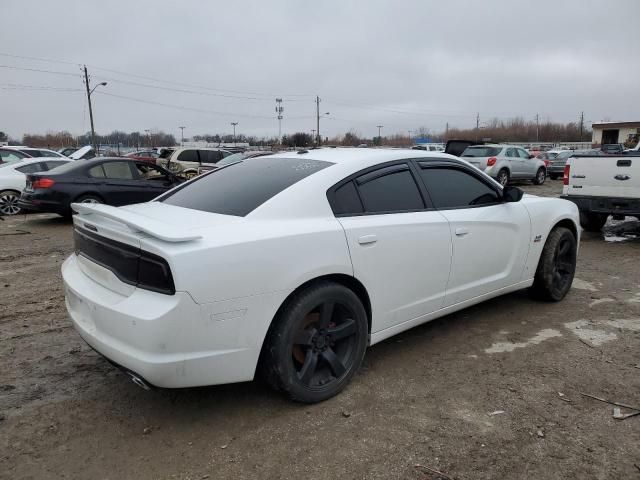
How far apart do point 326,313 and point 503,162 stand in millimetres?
17854

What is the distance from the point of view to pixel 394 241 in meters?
3.31

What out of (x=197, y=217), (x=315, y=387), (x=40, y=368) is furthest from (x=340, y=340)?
(x=40, y=368)

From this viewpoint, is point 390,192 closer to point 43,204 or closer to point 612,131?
point 43,204

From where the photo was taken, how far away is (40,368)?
3.54 metres

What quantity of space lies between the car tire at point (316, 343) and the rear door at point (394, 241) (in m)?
0.20

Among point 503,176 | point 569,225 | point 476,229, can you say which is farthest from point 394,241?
point 503,176

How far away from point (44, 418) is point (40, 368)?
744 millimetres

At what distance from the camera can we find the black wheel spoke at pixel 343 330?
3.05m

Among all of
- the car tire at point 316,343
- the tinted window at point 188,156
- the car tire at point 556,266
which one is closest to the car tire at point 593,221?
the car tire at point 556,266

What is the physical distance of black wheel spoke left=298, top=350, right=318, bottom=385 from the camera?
294 cm

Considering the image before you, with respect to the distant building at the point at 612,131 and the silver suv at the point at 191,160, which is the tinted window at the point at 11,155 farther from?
the distant building at the point at 612,131

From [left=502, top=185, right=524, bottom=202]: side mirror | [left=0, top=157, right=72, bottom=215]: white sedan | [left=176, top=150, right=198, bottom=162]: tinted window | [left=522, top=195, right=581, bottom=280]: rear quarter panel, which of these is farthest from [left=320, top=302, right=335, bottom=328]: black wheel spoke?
→ [left=176, top=150, right=198, bottom=162]: tinted window

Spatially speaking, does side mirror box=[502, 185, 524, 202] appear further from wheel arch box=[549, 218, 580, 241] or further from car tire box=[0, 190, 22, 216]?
car tire box=[0, 190, 22, 216]

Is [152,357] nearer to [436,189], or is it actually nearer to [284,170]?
[284,170]
